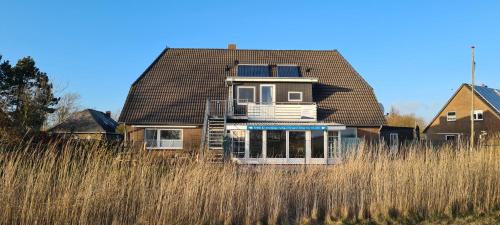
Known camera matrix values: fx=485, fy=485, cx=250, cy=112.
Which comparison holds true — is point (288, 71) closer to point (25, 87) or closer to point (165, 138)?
point (165, 138)

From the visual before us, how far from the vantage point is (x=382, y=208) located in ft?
30.5

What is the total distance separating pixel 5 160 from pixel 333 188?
579cm

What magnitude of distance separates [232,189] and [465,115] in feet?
147

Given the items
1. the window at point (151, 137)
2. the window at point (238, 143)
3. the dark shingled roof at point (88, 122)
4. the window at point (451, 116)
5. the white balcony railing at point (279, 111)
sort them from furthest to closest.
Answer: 1. the window at point (451, 116)
2. the dark shingled roof at point (88, 122)
3. the white balcony railing at point (279, 111)
4. the window at point (151, 137)
5. the window at point (238, 143)

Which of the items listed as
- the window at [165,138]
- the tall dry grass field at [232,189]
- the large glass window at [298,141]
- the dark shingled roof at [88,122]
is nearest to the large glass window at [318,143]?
the large glass window at [298,141]

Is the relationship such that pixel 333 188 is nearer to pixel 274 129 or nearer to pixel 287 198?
pixel 287 198

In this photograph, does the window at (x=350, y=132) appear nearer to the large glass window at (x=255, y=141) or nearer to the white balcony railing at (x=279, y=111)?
the white balcony railing at (x=279, y=111)

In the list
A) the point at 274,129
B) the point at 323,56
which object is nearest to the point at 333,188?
the point at 274,129

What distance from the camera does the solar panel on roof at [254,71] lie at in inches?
1187

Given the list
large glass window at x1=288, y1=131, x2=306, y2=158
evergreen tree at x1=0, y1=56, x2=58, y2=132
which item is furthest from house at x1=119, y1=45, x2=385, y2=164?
evergreen tree at x1=0, y1=56, x2=58, y2=132

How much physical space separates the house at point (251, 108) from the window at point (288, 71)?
0.06 meters

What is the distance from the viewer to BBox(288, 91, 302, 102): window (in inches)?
1148

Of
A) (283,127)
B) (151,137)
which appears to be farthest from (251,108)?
(151,137)

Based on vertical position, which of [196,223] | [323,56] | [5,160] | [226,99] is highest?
[323,56]
